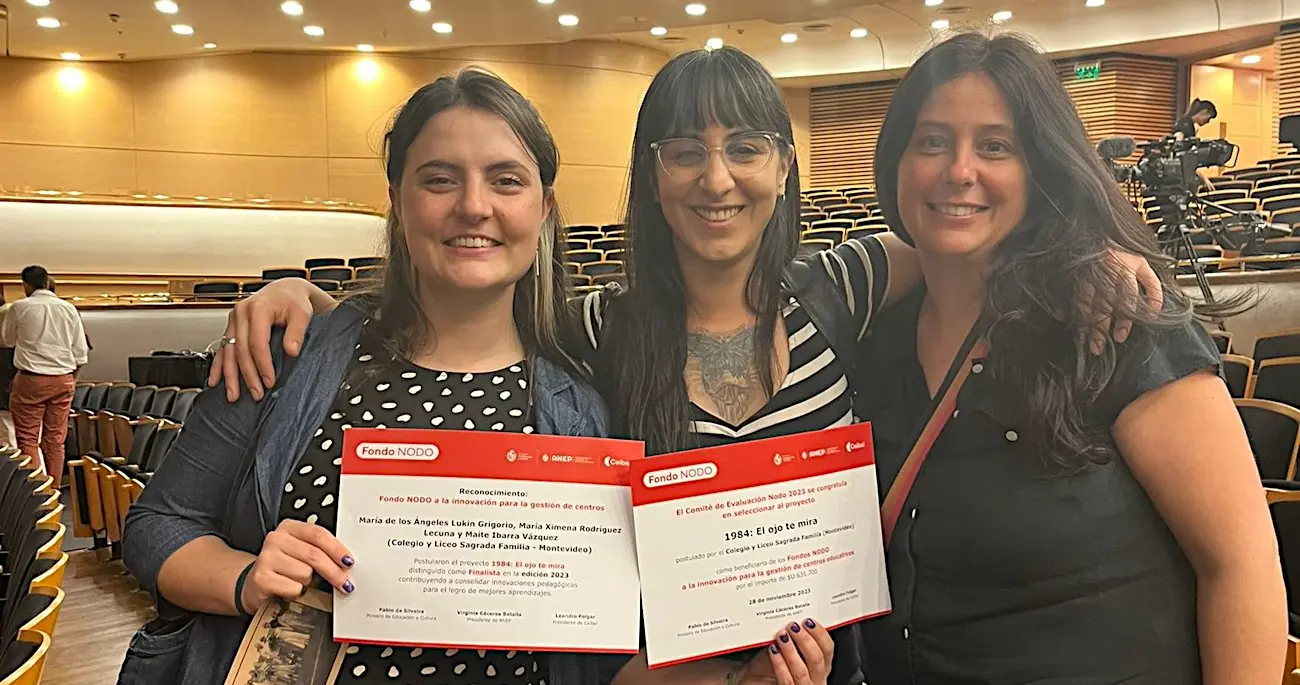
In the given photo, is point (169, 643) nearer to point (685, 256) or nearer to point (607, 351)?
point (607, 351)

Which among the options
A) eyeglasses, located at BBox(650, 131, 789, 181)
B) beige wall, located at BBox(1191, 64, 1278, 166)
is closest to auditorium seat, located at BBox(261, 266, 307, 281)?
eyeglasses, located at BBox(650, 131, 789, 181)

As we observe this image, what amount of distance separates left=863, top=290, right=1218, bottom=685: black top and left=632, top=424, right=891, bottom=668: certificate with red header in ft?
0.41

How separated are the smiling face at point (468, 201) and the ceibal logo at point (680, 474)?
1.18 ft

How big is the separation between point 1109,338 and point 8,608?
2.66m

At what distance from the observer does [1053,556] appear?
3.89 feet

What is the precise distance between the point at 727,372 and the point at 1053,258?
0.46 meters

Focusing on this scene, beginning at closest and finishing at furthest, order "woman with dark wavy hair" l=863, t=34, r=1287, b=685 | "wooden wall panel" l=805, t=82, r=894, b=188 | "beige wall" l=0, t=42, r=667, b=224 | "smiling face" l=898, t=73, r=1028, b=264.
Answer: "woman with dark wavy hair" l=863, t=34, r=1287, b=685 < "smiling face" l=898, t=73, r=1028, b=264 < "beige wall" l=0, t=42, r=667, b=224 < "wooden wall panel" l=805, t=82, r=894, b=188

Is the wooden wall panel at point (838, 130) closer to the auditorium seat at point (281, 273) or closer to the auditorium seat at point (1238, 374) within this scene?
the auditorium seat at point (281, 273)

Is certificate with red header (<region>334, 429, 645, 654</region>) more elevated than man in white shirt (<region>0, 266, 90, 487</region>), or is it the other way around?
certificate with red header (<region>334, 429, 645, 654</region>)

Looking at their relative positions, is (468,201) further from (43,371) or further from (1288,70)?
(1288,70)

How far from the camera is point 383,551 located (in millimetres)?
1169

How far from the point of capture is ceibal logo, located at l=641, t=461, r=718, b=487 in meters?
1.15

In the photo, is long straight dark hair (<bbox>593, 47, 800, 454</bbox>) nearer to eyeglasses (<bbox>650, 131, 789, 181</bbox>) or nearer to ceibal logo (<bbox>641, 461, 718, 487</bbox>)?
eyeglasses (<bbox>650, 131, 789, 181</bbox>)

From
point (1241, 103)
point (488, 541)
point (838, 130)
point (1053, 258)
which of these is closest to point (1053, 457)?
point (1053, 258)
